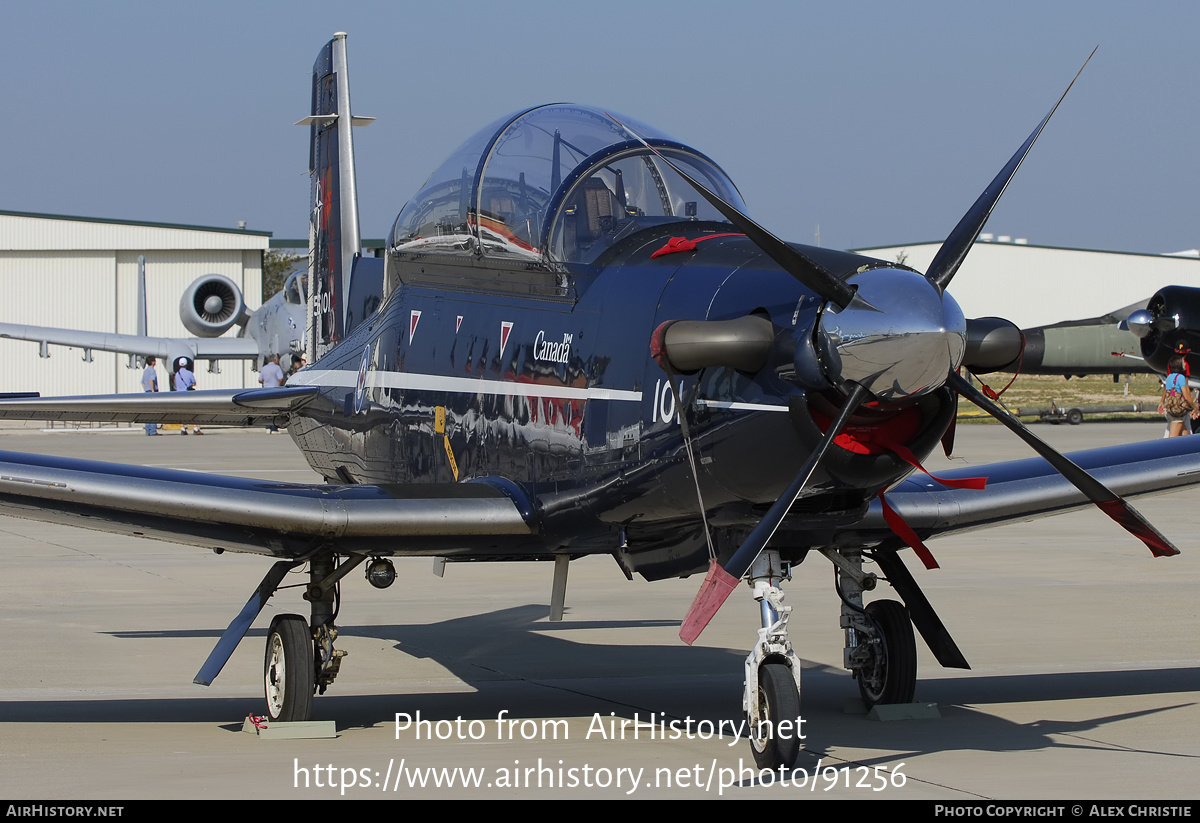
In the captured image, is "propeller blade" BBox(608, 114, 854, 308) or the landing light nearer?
"propeller blade" BBox(608, 114, 854, 308)

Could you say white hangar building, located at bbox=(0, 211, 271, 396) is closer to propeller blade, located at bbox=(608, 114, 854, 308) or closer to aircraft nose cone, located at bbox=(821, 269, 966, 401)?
propeller blade, located at bbox=(608, 114, 854, 308)

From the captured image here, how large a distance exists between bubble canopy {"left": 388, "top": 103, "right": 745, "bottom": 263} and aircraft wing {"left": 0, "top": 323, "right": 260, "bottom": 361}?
142 feet

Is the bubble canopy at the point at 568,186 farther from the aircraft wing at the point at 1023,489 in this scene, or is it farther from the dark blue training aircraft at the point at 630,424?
the aircraft wing at the point at 1023,489

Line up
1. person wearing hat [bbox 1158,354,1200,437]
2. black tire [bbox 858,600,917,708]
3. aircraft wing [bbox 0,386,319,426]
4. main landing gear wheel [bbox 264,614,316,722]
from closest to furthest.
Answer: main landing gear wheel [bbox 264,614,316,722] → black tire [bbox 858,600,917,708] → aircraft wing [bbox 0,386,319,426] → person wearing hat [bbox 1158,354,1200,437]

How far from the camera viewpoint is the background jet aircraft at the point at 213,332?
150 ft

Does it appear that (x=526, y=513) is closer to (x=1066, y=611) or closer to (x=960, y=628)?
(x=960, y=628)

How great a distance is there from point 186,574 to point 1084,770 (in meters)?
10.4

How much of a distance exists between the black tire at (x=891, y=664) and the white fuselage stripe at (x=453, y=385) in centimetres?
244

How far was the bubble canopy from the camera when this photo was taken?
712 centimetres

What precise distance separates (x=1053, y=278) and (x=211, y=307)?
46959 mm

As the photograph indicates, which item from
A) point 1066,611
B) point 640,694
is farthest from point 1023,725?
point 1066,611

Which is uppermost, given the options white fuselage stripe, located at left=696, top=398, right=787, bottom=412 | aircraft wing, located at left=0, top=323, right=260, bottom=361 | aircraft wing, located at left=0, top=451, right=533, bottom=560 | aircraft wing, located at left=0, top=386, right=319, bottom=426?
white fuselage stripe, located at left=696, top=398, right=787, bottom=412

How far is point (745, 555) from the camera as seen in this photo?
562 centimetres

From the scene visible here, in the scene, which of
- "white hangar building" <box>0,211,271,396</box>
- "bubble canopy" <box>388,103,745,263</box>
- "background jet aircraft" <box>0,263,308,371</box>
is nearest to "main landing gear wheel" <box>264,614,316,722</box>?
"bubble canopy" <box>388,103,745,263</box>
